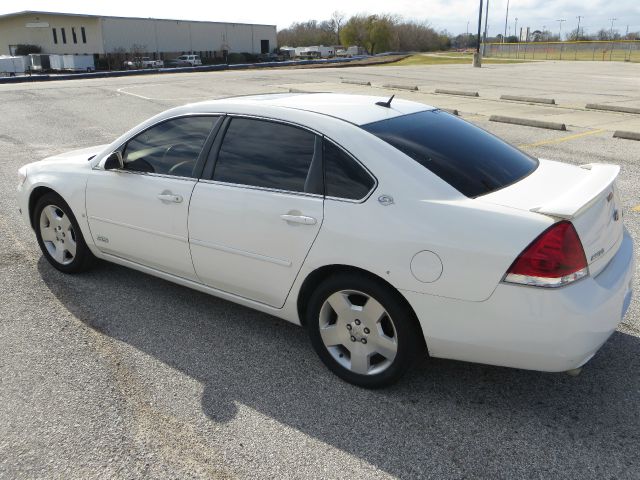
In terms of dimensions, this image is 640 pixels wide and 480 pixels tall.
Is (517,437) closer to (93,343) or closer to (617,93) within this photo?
(93,343)

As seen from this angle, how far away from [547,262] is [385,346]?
0.95 metres

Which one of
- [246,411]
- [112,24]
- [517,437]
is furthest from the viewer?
[112,24]

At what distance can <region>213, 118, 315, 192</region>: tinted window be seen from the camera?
3.33 meters

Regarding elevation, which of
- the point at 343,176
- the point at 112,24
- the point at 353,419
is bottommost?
the point at 353,419

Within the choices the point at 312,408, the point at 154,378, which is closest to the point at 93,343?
Answer: the point at 154,378

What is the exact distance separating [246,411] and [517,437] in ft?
4.47

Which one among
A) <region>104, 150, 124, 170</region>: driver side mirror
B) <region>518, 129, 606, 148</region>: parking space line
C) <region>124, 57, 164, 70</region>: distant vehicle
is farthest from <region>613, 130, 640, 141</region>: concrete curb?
<region>124, 57, 164, 70</region>: distant vehicle

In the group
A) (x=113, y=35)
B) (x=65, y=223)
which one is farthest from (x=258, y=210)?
(x=113, y=35)

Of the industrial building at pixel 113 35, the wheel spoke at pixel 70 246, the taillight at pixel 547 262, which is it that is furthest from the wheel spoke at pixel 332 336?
the industrial building at pixel 113 35

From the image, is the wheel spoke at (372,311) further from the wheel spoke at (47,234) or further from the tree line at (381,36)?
the tree line at (381,36)

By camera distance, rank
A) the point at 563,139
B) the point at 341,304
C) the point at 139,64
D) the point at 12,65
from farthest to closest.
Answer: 1. the point at 139,64
2. the point at 12,65
3. the point at 563,139
4. the point at 341,304

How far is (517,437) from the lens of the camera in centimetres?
277

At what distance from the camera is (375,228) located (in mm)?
2916

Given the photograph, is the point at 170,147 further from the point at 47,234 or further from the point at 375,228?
the point at 375,228
